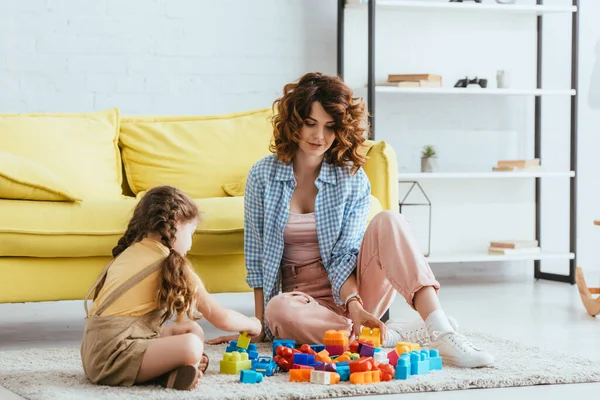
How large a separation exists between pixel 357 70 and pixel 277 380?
2571mm

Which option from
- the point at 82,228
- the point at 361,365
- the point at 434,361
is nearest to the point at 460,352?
the point at 434,361

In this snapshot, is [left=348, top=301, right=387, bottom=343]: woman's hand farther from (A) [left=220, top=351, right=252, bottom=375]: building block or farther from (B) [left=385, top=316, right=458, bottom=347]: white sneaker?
(A) [left=220, top=351, right=252, bottom=375]: building block

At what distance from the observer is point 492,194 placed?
4652mm

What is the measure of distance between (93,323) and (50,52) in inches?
91.4

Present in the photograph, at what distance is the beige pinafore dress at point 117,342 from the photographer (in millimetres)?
1990

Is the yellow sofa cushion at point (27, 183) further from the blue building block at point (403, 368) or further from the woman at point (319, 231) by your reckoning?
the blue building block at point (403, 368)

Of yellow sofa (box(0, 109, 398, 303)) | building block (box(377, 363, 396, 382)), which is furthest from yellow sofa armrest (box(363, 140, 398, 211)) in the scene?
building block (box(377, 363, 396, 382))

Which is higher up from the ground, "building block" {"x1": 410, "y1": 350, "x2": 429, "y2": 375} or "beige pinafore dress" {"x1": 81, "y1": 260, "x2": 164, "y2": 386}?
"beige pinafore dress" {"x1": 81, "y1": 260, "x2": 164, "y2": 386}

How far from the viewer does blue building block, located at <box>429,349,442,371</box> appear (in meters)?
2.19

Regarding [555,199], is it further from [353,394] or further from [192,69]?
[353,394]

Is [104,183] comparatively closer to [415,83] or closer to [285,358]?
[285,358]

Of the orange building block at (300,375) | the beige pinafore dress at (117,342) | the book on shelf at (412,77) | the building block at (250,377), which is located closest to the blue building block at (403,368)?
the orange building block at (300,375)

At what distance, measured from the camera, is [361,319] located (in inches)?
92.7

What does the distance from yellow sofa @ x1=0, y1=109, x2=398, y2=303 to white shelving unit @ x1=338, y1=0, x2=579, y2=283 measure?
80 centimetres
